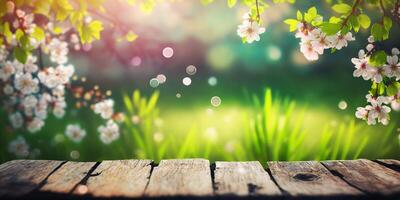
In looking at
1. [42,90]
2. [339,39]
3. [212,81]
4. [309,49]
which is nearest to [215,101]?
[212,81]

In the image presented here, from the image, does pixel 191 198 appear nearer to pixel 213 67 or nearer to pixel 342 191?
pixel 342 191

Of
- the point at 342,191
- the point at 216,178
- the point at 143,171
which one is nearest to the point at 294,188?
the point at 342,191

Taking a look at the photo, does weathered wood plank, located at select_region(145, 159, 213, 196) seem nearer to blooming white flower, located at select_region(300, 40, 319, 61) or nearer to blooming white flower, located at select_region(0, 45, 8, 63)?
blooming white flower, located at select_region(300, 40, 319, 61)

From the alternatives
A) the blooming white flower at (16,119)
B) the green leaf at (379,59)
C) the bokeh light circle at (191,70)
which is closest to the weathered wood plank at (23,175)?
the green leaf at (379,59)

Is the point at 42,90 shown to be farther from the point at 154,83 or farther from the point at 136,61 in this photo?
the point at 136,61

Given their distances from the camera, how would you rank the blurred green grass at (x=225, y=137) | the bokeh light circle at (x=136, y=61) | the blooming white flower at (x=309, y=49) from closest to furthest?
the blooming white flower at (x=309, y=49) < the blurred green grass at (x=225, y=137) < the bokeh light circle at (x=136, y=61)

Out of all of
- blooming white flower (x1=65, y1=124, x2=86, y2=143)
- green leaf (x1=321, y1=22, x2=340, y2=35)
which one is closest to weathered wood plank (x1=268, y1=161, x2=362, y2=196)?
green leaf (x1=321, y1=22, x2=340, y2=35)

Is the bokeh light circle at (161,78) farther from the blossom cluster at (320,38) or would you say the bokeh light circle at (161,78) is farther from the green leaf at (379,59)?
the green leaf at (379,59)
